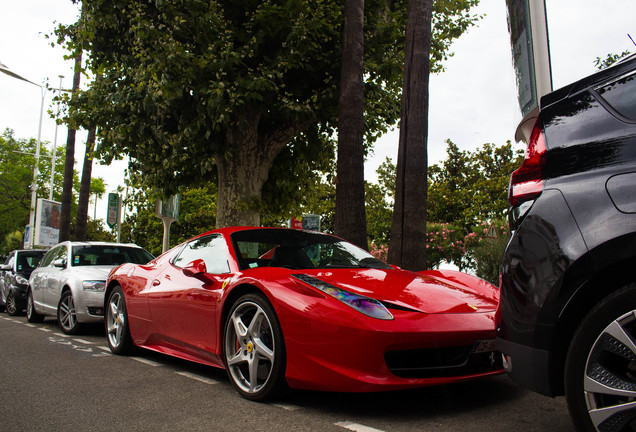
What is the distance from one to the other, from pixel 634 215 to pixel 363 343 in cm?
163

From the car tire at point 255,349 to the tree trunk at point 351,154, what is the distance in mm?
4298

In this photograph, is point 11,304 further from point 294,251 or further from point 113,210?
point 294,251

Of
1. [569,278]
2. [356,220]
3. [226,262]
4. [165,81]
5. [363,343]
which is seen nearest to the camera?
[569,278]

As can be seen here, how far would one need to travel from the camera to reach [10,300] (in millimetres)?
12031

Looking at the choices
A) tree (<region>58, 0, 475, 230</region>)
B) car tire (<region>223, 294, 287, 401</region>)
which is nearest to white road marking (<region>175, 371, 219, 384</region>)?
car tire (<region>223, 294, 287, 401</region>)

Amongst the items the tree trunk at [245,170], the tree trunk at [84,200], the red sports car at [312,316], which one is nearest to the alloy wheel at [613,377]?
the red sports car at [312,316]

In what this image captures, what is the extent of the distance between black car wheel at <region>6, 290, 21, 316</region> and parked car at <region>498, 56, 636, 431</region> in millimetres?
11789

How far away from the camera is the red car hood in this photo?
12.1 ft

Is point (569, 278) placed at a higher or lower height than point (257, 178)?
lower

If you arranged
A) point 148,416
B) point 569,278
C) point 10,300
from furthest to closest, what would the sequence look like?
point 10,300
point 148,416
point 569,278

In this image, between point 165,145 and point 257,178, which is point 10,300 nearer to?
point 165,145

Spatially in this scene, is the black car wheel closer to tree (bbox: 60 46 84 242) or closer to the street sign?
the street sign

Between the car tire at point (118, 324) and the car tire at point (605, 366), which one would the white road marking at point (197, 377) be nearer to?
the car tire at point (118, 324)

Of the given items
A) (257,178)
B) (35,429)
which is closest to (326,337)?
(35,429)
